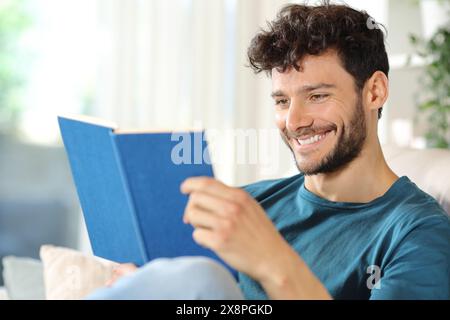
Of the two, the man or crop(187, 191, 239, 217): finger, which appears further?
the man

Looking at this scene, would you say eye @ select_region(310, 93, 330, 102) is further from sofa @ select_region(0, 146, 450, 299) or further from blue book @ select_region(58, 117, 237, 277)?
blue book @ select_region(58, 117, 237, 277)

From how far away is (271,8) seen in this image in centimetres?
372

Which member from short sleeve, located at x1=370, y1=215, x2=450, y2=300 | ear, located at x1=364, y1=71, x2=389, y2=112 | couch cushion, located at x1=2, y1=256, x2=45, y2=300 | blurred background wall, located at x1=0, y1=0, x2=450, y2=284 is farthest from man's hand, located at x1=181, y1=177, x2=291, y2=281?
blurred background wall, located at x1=0, y1=0, x2=450, y2=284

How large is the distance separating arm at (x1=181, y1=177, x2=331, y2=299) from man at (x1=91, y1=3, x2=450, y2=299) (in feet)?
0.77

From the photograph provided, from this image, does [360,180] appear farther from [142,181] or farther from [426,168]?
[142,181]

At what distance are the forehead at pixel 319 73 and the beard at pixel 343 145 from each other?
0.22 feet

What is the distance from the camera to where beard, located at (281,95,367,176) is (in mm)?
1629

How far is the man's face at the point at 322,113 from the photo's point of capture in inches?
63.3

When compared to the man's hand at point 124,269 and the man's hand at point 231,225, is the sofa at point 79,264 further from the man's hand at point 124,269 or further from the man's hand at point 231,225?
the man's hand at point 231,225

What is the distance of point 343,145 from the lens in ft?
5.35

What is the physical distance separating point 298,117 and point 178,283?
67cm

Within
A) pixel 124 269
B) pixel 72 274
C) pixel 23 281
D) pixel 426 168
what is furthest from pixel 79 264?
pixel 426 168

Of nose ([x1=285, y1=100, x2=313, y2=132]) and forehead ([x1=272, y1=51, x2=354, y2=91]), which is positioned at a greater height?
forehead ([x1=272, y1=51, x2=354, y2=91])

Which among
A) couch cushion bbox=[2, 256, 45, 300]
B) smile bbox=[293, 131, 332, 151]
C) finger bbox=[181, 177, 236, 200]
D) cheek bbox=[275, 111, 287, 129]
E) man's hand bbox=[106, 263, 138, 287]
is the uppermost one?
cheek bbox=[275, 111, 287, 129]
